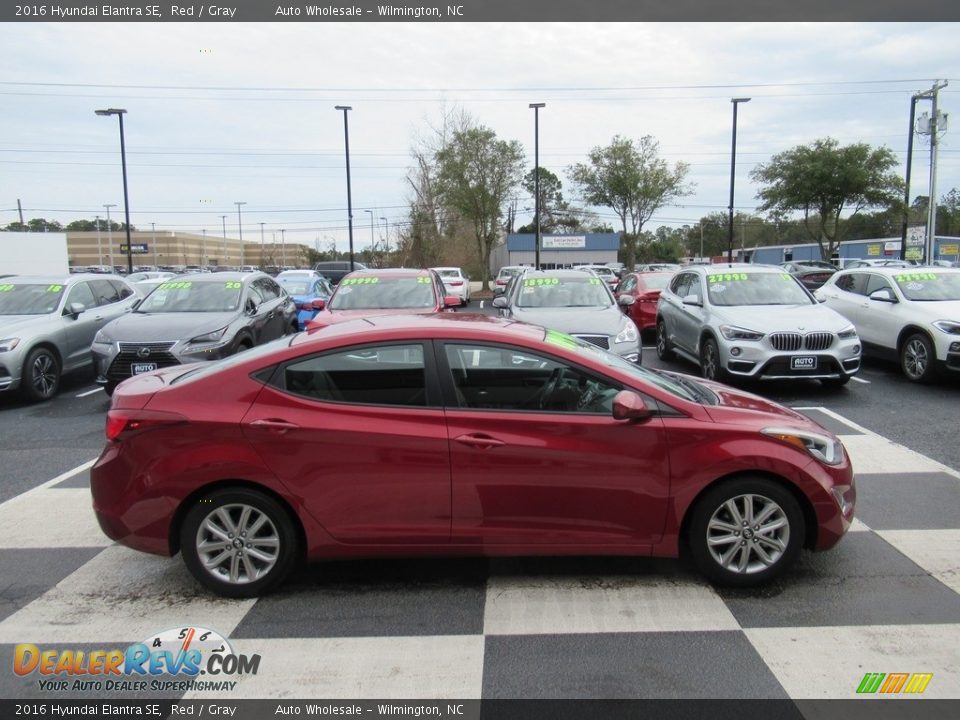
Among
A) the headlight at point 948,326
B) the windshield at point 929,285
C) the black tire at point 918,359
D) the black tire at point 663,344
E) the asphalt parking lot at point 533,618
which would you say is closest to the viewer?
the asphalt parking lot at point 533,618

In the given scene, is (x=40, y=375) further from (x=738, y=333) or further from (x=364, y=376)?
(x=738, y=333)

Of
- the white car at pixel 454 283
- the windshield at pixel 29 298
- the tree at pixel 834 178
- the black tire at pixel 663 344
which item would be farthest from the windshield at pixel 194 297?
the tree at pixel 834 178

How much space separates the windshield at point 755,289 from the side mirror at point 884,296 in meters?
1.23

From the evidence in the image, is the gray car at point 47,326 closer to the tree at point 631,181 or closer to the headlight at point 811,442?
the headlight at point 811,442

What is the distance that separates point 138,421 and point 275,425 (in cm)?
77

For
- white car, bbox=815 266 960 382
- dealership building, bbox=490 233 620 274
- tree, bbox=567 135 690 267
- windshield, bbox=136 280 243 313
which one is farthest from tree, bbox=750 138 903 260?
windshield, bbox=136 280 243 313

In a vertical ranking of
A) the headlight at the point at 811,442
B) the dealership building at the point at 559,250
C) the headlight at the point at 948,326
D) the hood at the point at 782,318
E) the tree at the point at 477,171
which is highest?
the tree at the point at 477,171

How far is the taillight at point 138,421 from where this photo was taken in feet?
12.2

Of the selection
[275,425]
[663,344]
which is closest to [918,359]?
[663,344]

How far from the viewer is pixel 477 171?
36812 mm

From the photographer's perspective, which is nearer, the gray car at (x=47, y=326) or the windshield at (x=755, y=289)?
the gray car at (x=47, y=326)

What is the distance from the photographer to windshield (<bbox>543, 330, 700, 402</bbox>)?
13.2 ft

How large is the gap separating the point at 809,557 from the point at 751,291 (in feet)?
22.2

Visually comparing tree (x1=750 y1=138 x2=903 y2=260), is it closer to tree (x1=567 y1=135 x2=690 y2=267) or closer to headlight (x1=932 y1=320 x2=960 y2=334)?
tree (x1=567 y1=135 x2=690 y2=267)
